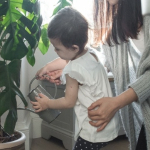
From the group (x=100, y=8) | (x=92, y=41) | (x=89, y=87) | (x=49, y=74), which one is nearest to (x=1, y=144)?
(x=49, y=74)

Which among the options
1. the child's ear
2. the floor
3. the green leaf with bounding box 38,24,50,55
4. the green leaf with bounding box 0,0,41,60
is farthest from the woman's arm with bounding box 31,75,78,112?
the floor

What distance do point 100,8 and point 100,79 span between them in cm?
33

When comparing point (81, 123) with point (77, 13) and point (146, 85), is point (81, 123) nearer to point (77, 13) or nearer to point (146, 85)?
point (146, 85)

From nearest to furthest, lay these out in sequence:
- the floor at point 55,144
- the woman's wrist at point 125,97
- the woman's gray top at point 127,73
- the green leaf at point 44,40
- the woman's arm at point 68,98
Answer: the woman's wrist at point 125,97, the woman's arm at point 68,98, the woman's gray top at point 127,73, the green leaf at point 44,40, the floor at point 55,144

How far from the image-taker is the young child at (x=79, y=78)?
103 cm

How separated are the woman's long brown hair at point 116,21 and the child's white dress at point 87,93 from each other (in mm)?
159

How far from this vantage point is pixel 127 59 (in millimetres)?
1157

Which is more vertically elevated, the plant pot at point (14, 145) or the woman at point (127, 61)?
the woman at point (127, 61)

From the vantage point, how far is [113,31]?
1145 millimetres

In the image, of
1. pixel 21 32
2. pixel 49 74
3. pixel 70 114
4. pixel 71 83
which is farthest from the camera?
pixel 70 114

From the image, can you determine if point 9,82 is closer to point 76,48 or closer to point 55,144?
point 76,48

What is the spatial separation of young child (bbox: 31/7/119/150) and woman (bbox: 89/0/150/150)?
0.07m

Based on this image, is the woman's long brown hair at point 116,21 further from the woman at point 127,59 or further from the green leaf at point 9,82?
the green leaf at point 9,82

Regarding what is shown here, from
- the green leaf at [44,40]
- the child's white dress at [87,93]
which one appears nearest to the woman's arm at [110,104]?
the child's white dress at [87,93]
